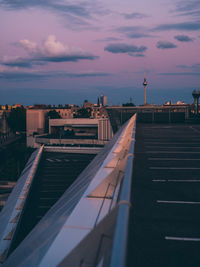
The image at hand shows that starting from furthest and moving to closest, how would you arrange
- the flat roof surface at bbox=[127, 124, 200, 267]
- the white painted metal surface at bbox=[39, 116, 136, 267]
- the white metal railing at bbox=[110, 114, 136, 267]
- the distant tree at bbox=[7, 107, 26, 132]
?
the distant tree at bbox=[7, 107, 26, 132]
the flat roof surface at bbox=[127, 124, 200, 267]
the white painted metal surface at bbox=[39, 116, 136, 267]
the white metal railing at bbox=[110, 114, 136, 267]

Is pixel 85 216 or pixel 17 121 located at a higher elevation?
pixel 85 216

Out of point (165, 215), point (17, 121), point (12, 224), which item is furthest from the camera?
point (17, 121)

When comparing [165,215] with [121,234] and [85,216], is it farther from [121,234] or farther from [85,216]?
[121,234]

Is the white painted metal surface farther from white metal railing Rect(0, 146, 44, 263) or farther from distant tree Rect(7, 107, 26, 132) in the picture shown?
distant tree Rect(7, 107, 26, 132)

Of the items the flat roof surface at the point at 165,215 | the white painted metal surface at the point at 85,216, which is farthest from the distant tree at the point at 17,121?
the white painted metal surface at the point at 85,216

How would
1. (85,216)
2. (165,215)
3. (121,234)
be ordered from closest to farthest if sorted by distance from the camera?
(121,234)
(85,216)
(165,215)

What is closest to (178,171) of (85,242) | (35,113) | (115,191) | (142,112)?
(115,191)

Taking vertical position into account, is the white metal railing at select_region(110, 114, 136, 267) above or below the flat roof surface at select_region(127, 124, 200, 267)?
above

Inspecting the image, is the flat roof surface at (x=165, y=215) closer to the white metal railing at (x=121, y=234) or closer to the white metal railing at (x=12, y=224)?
the white metal railing at (x=121, y=234)

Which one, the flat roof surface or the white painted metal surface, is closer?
the white painted metal surface

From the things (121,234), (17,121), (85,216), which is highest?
(121,234)

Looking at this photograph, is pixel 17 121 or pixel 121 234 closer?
pixel 121 234

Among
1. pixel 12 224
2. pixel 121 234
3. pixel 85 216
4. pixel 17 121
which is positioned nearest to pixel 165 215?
pixel 85 216

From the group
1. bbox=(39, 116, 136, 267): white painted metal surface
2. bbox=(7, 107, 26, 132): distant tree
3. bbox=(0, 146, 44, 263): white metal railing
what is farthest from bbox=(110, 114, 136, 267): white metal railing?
bbox=(7, 107, 26, 132): distant tree
